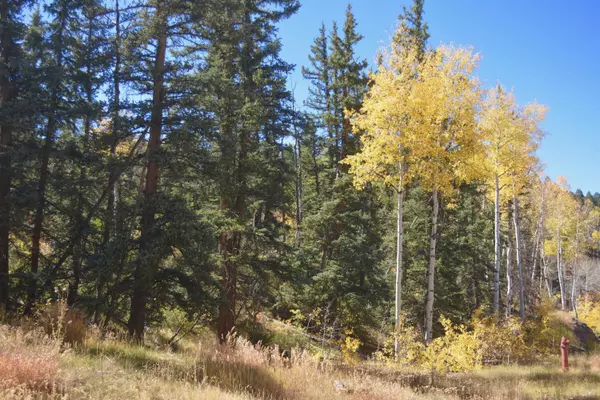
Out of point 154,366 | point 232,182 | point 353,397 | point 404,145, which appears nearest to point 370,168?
point 404,145

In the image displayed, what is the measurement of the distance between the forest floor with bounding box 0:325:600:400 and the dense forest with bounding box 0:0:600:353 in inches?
70.9

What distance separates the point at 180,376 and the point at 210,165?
5.06 meters

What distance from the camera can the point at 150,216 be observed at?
8.20 metres

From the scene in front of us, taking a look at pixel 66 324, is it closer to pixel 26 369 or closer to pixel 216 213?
pixel 26 369

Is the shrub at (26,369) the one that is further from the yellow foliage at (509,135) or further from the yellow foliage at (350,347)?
the yellow foliage at (509,135)

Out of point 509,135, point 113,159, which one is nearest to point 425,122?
point 509,135

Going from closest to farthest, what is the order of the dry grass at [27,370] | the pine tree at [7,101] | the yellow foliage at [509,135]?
the dry grass at [27,370], the pine tree at [7,101], the yellow foliage at [509,135]

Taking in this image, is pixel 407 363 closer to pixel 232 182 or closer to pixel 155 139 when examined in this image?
pixel 232 182

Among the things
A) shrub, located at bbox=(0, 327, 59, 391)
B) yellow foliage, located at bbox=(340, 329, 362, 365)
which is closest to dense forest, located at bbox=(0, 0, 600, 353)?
yellow foliage, located at bbox=(340, 329, 362, 365)

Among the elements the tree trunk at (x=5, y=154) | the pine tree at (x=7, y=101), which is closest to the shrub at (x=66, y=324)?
the tree trunk at (x=5, y=154)

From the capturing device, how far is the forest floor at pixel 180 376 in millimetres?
3863

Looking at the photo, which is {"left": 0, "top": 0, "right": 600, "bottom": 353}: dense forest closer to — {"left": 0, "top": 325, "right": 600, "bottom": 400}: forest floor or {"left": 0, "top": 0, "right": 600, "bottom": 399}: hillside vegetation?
{"left": 0, "top": 0, "right": 600, "bottom": 399}: hillside vegetation

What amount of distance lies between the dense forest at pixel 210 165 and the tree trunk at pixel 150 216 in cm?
4

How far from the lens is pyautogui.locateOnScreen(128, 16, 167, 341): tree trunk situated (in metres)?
7.43
